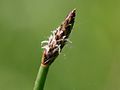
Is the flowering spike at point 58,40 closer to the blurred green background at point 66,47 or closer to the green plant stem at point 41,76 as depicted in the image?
the green plant stem at point 41,76

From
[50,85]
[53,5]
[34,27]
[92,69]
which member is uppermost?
[53,5]

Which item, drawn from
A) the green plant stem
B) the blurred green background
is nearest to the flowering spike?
the green plant stem

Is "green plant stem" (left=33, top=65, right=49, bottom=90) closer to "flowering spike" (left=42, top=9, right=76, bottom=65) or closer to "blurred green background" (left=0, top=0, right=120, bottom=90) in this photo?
"flowering spike" (left=42, top=9, right=76, bottom=65)

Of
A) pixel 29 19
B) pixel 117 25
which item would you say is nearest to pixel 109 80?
pixel 117 25

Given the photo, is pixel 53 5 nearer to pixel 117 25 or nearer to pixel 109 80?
pixel 117 25

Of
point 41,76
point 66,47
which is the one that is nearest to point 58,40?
point 41,76

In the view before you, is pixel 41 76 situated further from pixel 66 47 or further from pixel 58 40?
pixel 66 47

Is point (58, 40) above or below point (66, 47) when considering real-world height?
below
